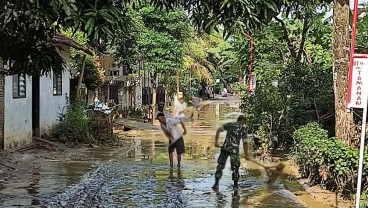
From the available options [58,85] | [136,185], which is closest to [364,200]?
[136,185]

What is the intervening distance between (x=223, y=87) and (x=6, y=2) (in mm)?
95688

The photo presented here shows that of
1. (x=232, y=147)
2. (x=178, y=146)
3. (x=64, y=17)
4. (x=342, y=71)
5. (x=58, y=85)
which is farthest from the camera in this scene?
(x=58, y=85)

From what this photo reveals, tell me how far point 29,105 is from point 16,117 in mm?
1179

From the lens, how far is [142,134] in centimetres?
2641

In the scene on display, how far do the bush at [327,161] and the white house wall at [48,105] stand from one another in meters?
9.24

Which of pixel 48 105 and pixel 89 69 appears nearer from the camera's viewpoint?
pixel 48 105

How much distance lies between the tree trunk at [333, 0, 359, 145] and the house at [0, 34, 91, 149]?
22.4 ft

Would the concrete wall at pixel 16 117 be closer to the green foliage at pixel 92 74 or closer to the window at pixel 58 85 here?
the window at pixel 58 85

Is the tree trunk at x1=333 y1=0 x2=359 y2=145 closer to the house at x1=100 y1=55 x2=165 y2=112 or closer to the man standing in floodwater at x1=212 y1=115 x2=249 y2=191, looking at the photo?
the man standing in floodwater at x1=212 y1=115 x2=249 y2=191

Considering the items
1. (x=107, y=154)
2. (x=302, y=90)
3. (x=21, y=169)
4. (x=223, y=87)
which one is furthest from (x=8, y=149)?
(x=223, y=87)

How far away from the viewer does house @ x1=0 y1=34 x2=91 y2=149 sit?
Answer: 1535cm

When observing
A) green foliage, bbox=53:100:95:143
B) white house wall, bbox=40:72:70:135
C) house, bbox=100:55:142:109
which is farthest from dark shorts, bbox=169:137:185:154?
house, bbox=100:55:142:109

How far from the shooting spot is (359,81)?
7.23 meters

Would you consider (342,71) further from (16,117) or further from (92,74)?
(92,74)
